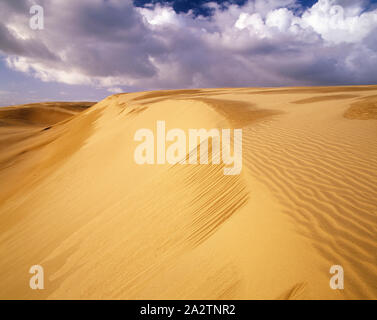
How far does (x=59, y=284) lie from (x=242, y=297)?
240cm

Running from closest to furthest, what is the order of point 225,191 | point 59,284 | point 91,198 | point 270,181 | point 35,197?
point 59,284
point 270,181
point 225,191
point 91,198
point 35,197

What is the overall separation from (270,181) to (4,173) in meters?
10.3

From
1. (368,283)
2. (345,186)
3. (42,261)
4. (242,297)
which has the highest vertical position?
(345,186)

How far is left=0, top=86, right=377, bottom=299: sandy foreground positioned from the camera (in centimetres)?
187

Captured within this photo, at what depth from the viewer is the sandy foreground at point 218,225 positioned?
1872mm

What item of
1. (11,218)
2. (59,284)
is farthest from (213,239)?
(11,218)

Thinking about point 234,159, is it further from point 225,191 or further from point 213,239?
point 213,239

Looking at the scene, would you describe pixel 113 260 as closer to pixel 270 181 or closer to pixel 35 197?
pixel 270 181

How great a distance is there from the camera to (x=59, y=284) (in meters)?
2.82

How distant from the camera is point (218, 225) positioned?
2732mm

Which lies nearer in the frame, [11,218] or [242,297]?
[242,297]

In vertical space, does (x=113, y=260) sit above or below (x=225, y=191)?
below

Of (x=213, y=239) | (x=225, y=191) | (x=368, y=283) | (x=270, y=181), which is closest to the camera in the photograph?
(x=368, y=283)
